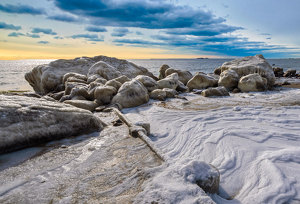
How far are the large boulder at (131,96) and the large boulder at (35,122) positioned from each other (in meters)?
2.53

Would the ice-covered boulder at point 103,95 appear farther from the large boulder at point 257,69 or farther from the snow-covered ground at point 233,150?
the large boulder at point 257,69

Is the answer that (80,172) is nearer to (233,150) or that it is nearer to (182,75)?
(233,150)

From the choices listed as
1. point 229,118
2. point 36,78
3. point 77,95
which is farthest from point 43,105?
point 36,78

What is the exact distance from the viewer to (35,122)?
13.1 feet

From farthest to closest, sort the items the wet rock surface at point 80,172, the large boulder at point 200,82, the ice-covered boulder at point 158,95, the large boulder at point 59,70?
the large boulder at point 59,70 < the large boulder at point 200,82 < the ice-covered boulder at point 158,95 < the wet rock surface at point 80,172

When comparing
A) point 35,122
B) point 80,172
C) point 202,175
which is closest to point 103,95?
point 35,122

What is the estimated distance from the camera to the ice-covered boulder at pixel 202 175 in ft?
7.92

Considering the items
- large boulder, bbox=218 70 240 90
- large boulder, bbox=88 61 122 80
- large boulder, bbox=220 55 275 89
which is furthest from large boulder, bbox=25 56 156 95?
large boulder, bbox=220 55 275 89

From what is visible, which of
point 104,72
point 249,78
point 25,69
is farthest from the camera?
point 25,69

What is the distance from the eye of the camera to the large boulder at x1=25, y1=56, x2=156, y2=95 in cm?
1277

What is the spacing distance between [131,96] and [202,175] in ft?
18.1

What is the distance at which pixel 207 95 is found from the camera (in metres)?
9.62

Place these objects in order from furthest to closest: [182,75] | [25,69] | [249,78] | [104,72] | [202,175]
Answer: [25,69] → [182,75] → [104,72] → [249,78] → [202,175]

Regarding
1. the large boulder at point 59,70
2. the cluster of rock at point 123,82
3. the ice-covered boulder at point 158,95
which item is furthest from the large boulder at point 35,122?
the large boulder at point 59,70
